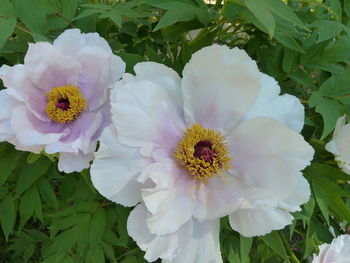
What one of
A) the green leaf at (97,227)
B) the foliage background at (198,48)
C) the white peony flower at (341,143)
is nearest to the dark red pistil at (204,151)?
the foliage background at (198,48)

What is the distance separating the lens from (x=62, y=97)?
3.00 feet

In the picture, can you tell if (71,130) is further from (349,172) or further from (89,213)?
(349,172)

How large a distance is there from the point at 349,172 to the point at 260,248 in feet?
1.16

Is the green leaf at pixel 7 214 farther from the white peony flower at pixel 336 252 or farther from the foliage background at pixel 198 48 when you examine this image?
the white peony flower at pixel 336 252

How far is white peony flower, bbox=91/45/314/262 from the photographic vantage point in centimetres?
75

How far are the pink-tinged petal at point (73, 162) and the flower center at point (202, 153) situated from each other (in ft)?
0.56

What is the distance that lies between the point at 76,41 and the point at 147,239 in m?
0.41

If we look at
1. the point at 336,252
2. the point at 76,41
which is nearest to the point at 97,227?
the point at 76,41

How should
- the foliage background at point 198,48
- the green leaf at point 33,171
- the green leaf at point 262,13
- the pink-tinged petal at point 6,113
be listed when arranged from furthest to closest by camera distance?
the green leaf at point 33,171 < the foliage background at point 198,48 < the pink-tinged petal at point 6,113 < the green leaf at point 262,13

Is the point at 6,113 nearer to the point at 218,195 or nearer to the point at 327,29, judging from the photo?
the point at 218,195

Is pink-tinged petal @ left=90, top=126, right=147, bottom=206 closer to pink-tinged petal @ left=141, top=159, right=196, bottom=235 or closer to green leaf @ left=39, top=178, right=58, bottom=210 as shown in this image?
pink-tinged petal @ left=141, top=159, right=196, bottom=235

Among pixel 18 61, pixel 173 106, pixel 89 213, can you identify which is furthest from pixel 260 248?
pixel 18 61

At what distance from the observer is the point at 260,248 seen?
1.23 metres

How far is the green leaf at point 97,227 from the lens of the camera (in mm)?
1144
